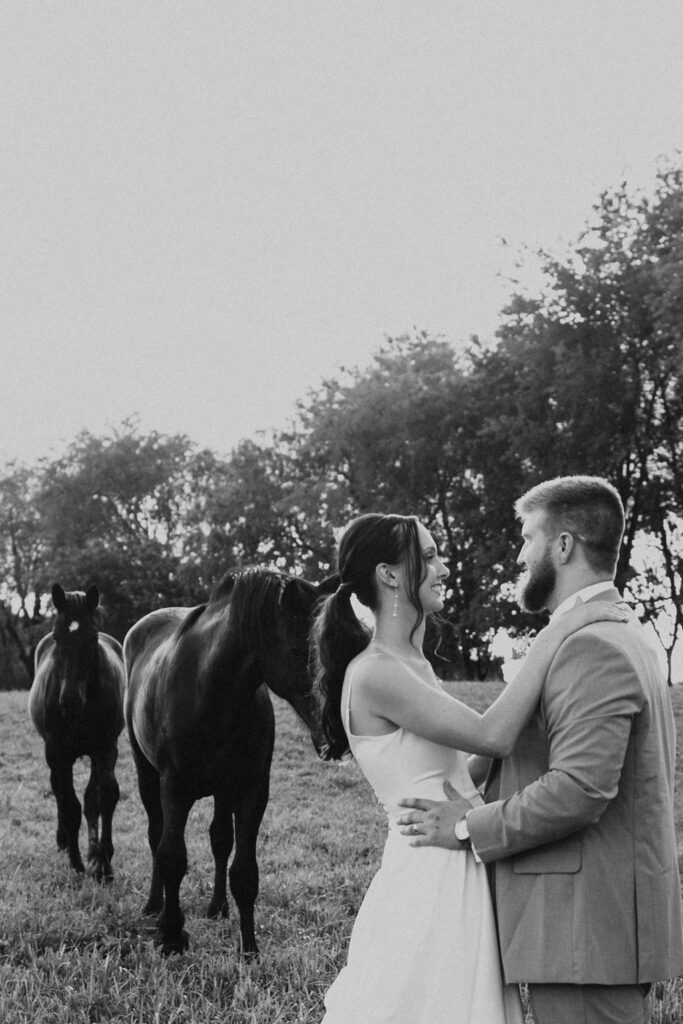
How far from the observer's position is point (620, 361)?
82.2 ft

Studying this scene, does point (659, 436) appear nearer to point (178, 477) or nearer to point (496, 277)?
point (496, 277)

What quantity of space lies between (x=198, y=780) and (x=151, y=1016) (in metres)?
1.69

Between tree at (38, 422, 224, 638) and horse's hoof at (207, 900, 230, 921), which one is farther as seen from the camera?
tree at (38, 422, 224, 638)

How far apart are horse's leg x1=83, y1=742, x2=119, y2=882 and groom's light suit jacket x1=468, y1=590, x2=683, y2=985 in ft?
21.2

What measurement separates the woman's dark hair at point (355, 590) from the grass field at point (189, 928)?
8.14 feet

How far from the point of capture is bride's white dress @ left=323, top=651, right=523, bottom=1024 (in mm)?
3105

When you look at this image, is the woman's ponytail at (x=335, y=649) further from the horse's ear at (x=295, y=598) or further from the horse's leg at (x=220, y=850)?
the horse's leg at (x=220, y=850)

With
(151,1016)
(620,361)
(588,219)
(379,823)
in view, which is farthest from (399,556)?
(588,219)

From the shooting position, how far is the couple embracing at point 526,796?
287 centimetres

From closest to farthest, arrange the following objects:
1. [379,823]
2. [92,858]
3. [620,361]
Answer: [92,858] → [379,823] → [620,361]

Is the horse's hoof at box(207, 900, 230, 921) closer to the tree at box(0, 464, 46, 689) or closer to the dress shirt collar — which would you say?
the dress shirt collar

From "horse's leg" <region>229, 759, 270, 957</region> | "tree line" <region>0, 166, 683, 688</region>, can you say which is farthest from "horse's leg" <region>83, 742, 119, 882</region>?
"tree line" <region>0, 166, 683, 688</region>

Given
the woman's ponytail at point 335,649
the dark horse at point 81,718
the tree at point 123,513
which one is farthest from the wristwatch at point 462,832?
the tree at point 123,513

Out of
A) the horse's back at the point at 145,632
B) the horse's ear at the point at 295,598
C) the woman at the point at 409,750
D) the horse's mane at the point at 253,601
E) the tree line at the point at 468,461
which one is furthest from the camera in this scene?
the tree line at the point at 468,461
